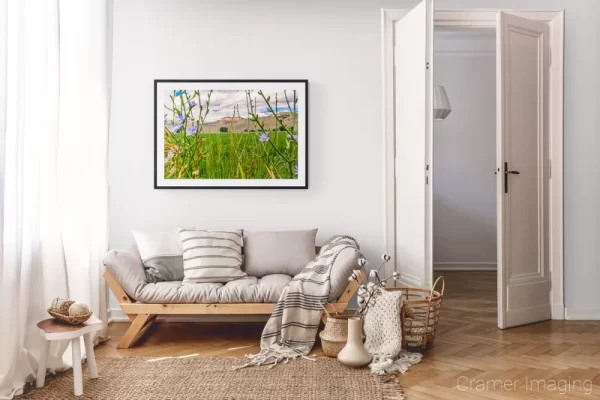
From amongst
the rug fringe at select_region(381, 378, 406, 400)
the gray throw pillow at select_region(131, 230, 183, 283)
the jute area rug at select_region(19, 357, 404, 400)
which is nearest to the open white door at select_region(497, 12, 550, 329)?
the rug fringe at select_region(381, 378, 406, 400)

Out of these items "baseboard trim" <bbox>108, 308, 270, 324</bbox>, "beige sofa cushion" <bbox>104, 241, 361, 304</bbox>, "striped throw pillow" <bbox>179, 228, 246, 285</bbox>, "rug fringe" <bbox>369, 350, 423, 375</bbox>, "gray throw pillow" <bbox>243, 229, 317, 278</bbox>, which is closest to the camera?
"rug fringe" <bbox>369, 350, 423, 375</bbox>

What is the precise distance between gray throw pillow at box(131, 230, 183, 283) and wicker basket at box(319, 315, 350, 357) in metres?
1.18

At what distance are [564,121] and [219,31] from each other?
280 cm

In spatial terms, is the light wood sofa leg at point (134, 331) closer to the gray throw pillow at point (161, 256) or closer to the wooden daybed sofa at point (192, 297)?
the wooden daybed sofa at point (192, 297)

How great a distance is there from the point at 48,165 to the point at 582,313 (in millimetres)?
3967

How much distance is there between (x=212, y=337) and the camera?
396 cm

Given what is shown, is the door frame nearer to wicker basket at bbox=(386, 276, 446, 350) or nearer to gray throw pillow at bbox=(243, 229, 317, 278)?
gray throw pillow at bbox=(243, 229, 317, 278)

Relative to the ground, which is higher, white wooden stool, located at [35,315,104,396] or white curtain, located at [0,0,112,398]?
white curtain, located at [0,0,112,398]

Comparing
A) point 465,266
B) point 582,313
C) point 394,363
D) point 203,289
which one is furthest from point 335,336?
point 465,266

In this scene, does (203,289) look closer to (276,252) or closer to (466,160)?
(276,252)

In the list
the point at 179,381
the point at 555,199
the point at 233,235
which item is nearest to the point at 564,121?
the point at 555,199

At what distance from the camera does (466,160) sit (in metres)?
7.36

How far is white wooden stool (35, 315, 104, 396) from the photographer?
277 cm

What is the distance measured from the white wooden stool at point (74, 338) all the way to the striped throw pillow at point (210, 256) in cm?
90
